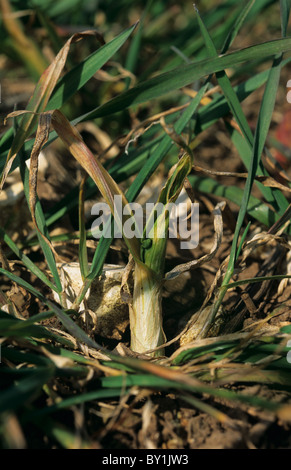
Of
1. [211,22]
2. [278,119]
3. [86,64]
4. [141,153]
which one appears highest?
[211,22]

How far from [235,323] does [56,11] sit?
1370mm

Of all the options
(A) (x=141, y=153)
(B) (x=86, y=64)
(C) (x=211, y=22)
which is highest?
(C) (x=211, y=22)

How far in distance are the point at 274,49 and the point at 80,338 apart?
2.34 feet

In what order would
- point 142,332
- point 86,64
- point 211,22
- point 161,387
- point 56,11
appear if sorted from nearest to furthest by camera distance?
point 161,387 < point 142,332 < point 86,64 < point 211,22 < point 56,11

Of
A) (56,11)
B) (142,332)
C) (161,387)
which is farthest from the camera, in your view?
(56,11)

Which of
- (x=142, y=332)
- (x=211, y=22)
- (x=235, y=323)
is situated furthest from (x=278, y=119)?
(x=142, y=332)

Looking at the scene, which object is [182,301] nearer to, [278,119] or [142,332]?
[142,332]

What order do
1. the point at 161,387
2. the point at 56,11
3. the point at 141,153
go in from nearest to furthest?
1. the point at 161,387
2. the point at 141,153
3. the point at 56,11

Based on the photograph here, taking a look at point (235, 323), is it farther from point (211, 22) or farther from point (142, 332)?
point (211, 22)

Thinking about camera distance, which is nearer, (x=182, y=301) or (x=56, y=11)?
(x=182, y=301)

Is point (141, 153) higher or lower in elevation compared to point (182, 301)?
higher

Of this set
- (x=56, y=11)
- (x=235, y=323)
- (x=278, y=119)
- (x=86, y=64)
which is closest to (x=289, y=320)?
(x=235, y=323)

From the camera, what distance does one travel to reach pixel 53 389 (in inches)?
33.9

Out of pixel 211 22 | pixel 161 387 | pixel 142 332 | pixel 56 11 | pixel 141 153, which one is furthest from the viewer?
pixel 56 11
